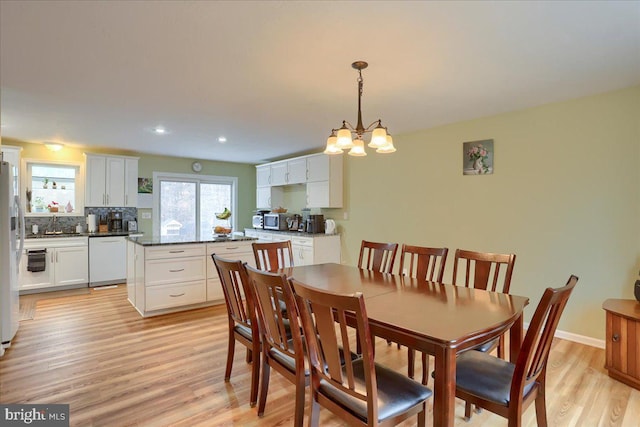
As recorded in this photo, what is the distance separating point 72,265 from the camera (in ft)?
16.7

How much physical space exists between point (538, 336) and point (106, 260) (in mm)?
5812

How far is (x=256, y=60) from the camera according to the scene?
2.38 meters

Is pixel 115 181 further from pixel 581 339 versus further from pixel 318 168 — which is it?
pixel 581 339

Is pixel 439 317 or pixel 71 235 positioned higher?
pixel 71 235

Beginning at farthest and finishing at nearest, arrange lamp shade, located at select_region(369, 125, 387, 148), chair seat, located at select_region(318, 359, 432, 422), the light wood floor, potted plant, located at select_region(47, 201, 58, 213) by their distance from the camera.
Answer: potted plant, located at select_region(47, 201, 58, 213) < lamp shade, located at select_region(369, 125, 387, 148) < the light wood floor < chair seat, located at select_region(318, 359, 432, 422)

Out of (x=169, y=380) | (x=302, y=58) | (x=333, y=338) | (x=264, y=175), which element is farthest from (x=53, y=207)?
(x=333, y=338)

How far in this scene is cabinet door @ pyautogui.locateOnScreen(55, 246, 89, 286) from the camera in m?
5.00

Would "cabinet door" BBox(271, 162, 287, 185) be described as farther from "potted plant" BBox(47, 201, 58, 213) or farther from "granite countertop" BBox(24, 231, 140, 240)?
"potted plant" BBox(47, 201, 58, 213)

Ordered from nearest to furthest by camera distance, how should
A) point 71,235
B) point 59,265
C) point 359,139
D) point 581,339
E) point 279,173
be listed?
1. point 359,139
2. point 581,339
3. point 59,265
4. point 71,235
5. point 279,173

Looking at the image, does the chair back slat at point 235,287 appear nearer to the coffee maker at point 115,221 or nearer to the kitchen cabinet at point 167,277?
the kitchen cabinet at point 167,277

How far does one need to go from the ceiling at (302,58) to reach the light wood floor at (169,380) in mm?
2250

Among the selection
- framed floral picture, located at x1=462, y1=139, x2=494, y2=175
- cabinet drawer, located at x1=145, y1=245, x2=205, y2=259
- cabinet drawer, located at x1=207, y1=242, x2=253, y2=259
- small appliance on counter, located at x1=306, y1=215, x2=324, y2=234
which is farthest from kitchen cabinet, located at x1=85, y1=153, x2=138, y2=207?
framed floral picture, located at x1=462, y1=139, x2=494, y2=175

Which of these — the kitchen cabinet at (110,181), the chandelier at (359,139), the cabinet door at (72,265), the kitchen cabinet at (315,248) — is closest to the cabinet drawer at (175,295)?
the kitchen cabinet at (315,248)

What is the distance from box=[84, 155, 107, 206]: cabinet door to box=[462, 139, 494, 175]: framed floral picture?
550 centimetres
